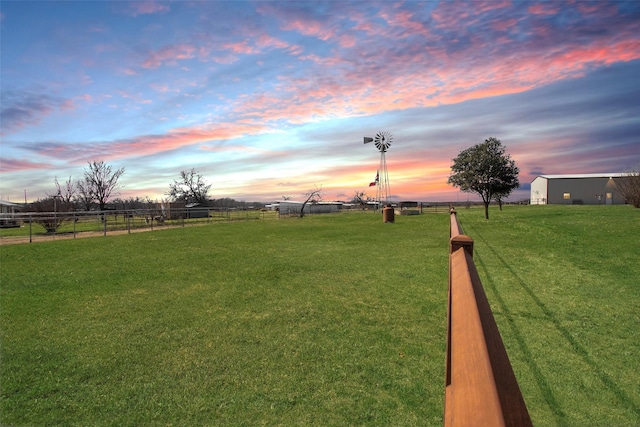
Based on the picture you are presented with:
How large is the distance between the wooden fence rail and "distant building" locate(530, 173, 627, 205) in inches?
2921

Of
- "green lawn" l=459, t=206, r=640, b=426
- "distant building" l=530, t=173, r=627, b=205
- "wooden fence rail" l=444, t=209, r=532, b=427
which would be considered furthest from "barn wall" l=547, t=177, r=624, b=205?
"wooden fence rail" l=444, t=209, r=532, b=427

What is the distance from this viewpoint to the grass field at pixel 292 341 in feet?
9.98

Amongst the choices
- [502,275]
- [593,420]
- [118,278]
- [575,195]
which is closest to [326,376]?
[593,420]

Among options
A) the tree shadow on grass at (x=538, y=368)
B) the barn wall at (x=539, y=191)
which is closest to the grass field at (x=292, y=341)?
the tree shadow on grass at (x=538, y=368)

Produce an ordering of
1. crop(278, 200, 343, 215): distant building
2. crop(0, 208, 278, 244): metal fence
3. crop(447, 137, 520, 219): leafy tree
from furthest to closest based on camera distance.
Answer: crop(278, 200, 343, 215): distant building < crop(447, 137, 520, 219): leafy tree < crop(0, 208, 278, 244): metal fence

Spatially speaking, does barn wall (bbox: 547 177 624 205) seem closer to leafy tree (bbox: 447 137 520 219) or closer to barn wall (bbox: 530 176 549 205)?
barn wall (bbox: 530 176 549 205)

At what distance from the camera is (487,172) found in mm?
26703

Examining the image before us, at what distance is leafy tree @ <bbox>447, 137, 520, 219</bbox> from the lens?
26703 millimetres

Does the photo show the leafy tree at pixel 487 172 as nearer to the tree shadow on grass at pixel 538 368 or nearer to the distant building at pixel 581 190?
the tree shadow on grass at pixel 538 368

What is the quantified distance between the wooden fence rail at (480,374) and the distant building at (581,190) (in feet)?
243

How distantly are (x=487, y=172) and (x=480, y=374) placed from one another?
28826mm

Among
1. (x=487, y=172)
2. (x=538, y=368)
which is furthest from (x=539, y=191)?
(x=538, y=368)

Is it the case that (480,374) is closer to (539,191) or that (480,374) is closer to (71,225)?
(71,225)

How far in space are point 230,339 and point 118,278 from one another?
4.99 metres
